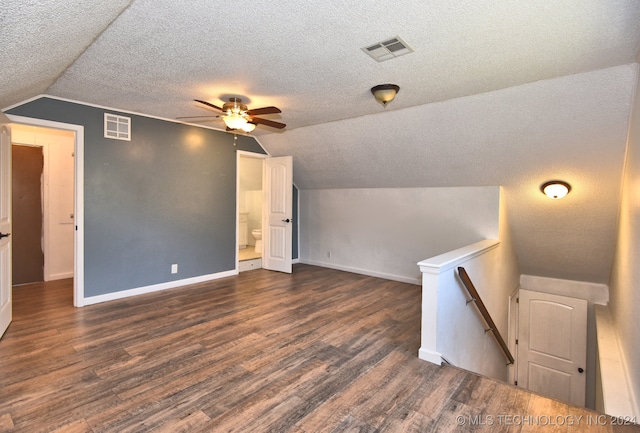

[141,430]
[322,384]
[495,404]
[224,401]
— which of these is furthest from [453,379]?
[141,430]

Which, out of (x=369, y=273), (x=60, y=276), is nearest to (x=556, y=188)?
(x=369, y=273)

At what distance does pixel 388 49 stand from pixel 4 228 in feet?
12.8

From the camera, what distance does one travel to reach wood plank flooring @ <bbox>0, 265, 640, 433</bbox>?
2018 mm

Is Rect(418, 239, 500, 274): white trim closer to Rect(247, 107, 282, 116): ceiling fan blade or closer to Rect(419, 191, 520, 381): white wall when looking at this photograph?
Rect(419, 191, 520, 381): white wall

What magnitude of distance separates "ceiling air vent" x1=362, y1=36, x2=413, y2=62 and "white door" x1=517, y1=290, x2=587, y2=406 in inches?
200

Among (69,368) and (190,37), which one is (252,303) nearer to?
(69,368)

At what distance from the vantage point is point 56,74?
2965 mm

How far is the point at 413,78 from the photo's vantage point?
3021 millimetres

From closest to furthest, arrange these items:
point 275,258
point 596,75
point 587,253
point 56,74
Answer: point 596,75, point 56,74, point 587,253, point 275,258

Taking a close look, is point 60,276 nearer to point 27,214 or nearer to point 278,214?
point 27,214

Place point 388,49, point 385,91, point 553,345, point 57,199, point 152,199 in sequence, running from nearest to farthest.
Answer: point 388,49, point 385,91, point 152,199, point 57,199, point 553,345

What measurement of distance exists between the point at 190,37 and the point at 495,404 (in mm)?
3308

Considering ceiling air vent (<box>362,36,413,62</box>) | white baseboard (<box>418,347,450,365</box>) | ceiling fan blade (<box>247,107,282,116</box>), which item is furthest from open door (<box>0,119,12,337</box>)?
white baseboard (<box>418,347,450,365</box>)

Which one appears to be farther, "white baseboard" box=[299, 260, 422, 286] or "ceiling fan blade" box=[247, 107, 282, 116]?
"white baseboard" box=[299, 260, 422, 286]
